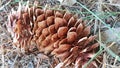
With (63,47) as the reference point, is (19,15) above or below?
above

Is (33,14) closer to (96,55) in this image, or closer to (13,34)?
(13,34)

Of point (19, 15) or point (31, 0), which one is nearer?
point (19, 15)

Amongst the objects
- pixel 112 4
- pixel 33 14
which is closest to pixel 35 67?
pixel 33 14
